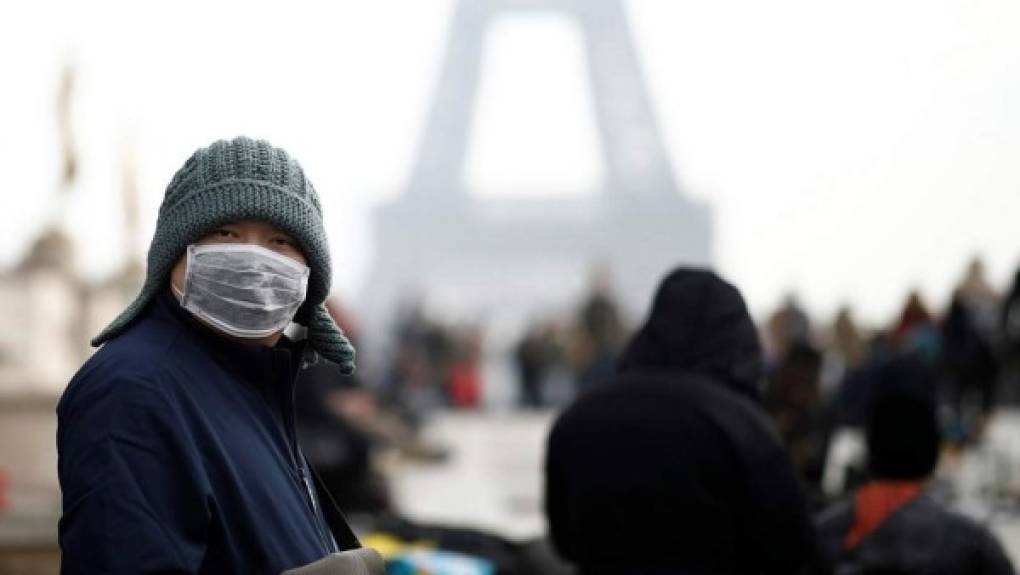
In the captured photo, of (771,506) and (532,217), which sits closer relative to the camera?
(771,506)

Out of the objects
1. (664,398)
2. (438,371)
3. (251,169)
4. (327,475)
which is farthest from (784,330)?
(438,371)

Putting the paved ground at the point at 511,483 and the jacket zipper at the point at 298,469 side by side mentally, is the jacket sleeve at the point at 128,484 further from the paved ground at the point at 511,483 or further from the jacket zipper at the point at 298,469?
the paved ground at the point at 511,483

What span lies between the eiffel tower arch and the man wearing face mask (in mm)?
52647

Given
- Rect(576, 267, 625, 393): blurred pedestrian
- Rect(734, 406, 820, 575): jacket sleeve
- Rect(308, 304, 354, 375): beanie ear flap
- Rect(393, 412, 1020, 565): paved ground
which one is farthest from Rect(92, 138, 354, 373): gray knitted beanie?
Rect(576, 267, 625, 393): blurred pedestrian

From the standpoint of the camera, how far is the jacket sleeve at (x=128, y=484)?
7.08 ft

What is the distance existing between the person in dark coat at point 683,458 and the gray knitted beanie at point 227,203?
1767 millimetres

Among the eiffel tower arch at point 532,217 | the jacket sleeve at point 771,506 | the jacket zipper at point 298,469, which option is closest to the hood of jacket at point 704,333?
the jacket sleeve at point 771,506

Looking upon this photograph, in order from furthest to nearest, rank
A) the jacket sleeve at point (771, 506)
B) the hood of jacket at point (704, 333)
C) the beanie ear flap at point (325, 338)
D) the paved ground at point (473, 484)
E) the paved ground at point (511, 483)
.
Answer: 1. the paved ground at point (511, 483)
2. the paved ground at point (473, 484)
3. the hood of jacket at point (704, 333)
4. the jacket sleeve at point (771, 506)
5. the beanie ear flap at point (325, 338)

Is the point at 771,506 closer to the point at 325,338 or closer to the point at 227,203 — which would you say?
the point at 325,338

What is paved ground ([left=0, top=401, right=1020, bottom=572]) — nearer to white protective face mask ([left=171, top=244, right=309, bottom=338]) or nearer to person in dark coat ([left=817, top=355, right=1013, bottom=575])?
person in dark coat ([left=817, top=355, right=1013, bottom=575])

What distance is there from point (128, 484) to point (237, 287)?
32cm

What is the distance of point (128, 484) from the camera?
7.14 feet

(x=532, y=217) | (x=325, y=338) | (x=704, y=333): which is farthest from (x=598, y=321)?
(x=532, y=217)

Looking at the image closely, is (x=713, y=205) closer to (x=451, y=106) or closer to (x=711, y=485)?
(x=451, y=106)
